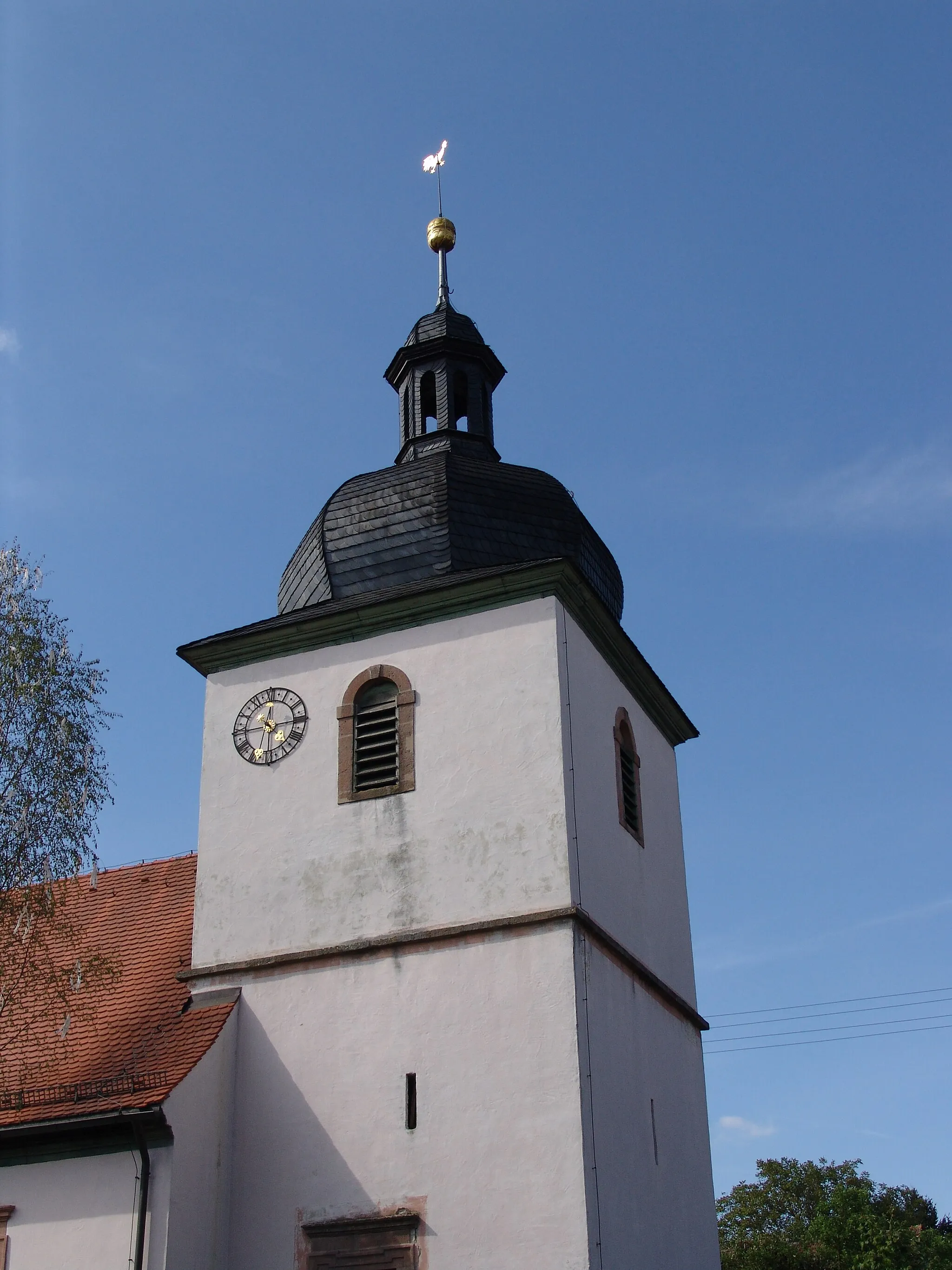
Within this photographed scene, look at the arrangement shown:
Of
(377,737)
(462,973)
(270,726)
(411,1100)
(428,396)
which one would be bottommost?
(411,1100)

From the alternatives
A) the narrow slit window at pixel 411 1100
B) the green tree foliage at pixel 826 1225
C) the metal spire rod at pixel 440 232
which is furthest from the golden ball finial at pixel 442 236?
the green tree foliage at pixel 826 1225

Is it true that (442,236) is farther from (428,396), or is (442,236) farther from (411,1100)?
(411,1100)

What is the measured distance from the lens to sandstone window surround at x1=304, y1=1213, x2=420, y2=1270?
12773 mm

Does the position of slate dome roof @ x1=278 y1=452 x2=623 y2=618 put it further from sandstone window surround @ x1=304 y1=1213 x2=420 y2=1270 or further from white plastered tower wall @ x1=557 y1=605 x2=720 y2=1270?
sandstone window surround @ x1=304 y1=1213 x2=420 y2=1270

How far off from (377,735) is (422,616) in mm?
1325

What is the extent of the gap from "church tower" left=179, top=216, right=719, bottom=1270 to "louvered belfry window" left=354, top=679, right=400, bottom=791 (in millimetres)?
29

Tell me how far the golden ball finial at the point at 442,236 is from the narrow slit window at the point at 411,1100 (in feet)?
42.1

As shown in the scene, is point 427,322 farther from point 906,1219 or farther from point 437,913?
point 906,1219

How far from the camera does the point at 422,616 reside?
1574cm

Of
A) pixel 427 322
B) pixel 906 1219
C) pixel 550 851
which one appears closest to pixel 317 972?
pixel 550 851

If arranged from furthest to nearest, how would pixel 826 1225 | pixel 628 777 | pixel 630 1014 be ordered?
pixel 826 1225, pixel 628 777, pixel 630 1014

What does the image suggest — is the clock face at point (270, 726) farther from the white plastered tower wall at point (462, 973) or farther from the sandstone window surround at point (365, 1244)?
the sandstone window surround at point (365, 1244)

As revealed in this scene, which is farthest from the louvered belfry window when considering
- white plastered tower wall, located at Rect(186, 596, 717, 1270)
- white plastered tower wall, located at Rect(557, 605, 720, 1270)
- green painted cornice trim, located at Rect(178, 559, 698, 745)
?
white plastered tower wall, located at Rect(557, 605, 720, 1270)

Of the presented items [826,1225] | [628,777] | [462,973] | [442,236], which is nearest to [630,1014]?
[462,973]
